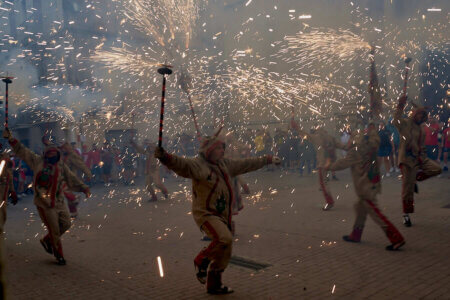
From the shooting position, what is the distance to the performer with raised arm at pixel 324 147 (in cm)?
959

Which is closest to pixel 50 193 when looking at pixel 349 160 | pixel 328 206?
pixel 349 160

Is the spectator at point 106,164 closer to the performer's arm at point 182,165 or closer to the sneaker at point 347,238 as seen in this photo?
the sneaker at point 347,238

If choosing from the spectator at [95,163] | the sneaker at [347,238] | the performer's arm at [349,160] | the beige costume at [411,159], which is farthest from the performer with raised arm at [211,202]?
the spectator at [95,163]

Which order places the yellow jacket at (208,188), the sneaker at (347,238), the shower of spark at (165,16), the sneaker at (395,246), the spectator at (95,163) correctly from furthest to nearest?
the spectator at (95,163), the shower of spark at (165,16), the sneaker at (347,238), the sneaker at (395,246), the yellow jacket at (208,188)

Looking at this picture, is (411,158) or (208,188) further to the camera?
(411,158)

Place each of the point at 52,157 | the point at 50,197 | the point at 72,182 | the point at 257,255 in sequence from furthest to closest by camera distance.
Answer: the point at 72,182 → the point at 52,157 → the point at 50,197 → the point at 257,255

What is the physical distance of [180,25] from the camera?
50.0 ft

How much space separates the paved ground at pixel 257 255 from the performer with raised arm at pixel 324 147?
1.27 feet

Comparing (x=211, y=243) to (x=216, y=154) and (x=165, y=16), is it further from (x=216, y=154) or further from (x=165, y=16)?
(x=165, y=16)

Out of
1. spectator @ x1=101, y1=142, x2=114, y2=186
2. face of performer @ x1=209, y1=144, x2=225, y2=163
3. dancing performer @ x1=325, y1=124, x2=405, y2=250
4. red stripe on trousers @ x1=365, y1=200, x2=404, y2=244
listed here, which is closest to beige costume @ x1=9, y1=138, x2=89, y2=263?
face of performer @ x1=209, y1=144, x2=225, y2=163

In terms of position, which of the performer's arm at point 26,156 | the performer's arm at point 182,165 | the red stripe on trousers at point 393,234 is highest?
the performer's arm at point 182,165

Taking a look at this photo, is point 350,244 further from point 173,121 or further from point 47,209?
point 173,121

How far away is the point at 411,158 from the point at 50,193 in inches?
236

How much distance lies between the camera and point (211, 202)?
5.14 m
